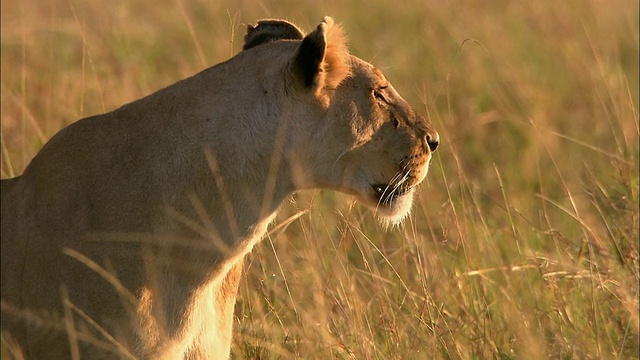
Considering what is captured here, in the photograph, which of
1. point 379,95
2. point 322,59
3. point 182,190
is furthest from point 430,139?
point 182,190

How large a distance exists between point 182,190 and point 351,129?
57 cm

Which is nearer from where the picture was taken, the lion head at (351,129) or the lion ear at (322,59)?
the lion ear at (322,59)

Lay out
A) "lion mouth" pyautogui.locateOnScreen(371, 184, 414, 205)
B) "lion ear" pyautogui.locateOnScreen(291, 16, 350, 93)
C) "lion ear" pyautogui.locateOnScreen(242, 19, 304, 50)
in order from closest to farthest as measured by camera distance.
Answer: "lion ear" pyautogui.locateOnScreen(291, 16, 350, 93) → "lion mouth" pyautogui.locateOnScreen(371, 184, 414, 205) → "lion ear" pyautogui.locateOnScreen(242, 19, 304, 50)

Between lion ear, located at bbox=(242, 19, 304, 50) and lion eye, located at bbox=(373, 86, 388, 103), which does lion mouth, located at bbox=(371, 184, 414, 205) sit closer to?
lion eye, located at bbox=(373, 86, 388, 103)

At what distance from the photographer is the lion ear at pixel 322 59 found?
3.73 meters

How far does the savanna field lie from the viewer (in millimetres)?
4348

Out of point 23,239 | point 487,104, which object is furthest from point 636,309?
point 487,104

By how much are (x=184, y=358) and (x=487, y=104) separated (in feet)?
16.3

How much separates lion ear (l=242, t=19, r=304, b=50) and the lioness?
272mm

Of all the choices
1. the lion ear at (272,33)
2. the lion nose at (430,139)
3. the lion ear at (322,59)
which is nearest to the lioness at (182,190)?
the lion ear at (322,59)

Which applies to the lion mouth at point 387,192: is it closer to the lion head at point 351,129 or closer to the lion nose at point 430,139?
the lion head at point 351,129

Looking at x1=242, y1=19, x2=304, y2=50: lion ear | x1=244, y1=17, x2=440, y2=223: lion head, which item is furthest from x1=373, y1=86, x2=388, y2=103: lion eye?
x1=242, y1=19, x2=304, y2=50: lion ear

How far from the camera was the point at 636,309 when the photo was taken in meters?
3.94

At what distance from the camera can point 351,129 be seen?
3.92m
